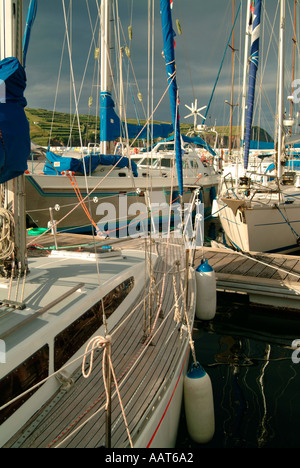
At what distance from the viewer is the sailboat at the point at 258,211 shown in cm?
1023

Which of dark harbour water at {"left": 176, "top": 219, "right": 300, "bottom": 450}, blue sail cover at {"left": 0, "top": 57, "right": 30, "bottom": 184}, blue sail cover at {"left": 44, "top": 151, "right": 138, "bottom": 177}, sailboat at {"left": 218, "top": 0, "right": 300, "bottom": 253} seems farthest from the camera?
blue sail cover at {"left": 44, "top": 151, "right": 138, "bottom": 177}

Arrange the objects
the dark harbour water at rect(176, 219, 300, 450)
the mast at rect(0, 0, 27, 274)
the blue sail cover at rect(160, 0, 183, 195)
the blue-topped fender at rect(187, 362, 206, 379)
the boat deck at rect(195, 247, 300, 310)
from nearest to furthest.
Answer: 1. the mast at rect(0, 0, 27, 274)
2. the blue-topped fender at rect(187, 362, 206, 379)
3. the dark harbour water at rect(176, 219, 300, 450)
4. the blue sail cover at rect(160, 0, 183, 195)
5. the boat deck at rect(195, 247, 300, 310)

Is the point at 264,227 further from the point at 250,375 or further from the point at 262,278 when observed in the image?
the point at 250,375

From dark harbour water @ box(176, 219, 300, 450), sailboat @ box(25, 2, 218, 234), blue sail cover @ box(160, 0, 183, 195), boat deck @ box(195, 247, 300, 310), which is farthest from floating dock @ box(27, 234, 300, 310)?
blue sail cover @ box(160, 0, 183, 195)

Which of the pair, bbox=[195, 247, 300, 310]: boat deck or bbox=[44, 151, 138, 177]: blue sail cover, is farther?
bbox=[44, 151, 138, 177]: blue sail cover

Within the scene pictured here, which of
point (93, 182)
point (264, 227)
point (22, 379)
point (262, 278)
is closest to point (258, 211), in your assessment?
point (264, 227)

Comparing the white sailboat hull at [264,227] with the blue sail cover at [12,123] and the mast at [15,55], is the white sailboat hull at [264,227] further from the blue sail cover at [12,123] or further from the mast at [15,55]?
the blue sail cover at [12,123]

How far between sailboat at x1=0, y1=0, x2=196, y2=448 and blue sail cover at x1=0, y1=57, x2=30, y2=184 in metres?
0.01

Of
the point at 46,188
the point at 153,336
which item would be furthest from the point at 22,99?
the point at 46,188

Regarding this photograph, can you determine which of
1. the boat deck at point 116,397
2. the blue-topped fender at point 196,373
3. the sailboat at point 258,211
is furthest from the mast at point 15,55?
the sailboat at point 258,211

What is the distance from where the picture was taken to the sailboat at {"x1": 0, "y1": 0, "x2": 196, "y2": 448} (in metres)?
2.70

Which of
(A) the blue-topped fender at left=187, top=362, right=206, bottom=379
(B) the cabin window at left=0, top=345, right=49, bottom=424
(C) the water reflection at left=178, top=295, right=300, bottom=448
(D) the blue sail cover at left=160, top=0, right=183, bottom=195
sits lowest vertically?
(C) the water reflection at left=178, top=295, right=300, bottom=448

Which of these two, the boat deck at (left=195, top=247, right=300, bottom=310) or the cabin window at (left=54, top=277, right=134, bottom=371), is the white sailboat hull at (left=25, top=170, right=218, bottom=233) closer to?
the boat deck at (left=195, top=247, right=300, bottom=310)
